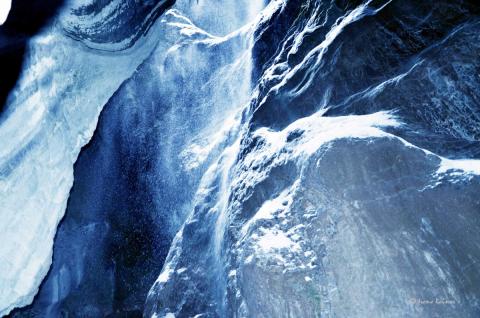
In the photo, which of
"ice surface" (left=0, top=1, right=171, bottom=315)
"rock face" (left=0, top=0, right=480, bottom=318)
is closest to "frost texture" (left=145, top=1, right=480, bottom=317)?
"rock face" (left=0, top=0, right=480, bottom=318)

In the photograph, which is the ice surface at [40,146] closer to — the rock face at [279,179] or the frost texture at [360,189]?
the rock face at [279,179]

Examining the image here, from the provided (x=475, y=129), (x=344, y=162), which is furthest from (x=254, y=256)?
(x=475, y=129)

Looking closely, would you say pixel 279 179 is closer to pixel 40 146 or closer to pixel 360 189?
pixel 360 189

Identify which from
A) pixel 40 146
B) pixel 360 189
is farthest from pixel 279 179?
pixel 40 146

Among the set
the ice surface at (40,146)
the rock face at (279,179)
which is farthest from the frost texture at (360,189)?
the ice surface at (40,146)

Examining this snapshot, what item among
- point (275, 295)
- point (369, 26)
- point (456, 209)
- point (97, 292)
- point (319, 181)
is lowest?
point (97, 292)

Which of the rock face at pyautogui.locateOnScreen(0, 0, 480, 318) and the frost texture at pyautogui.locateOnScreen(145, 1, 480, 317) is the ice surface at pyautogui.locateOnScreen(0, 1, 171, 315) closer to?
the rock face at pyautogui.locateOnScreen(0, 0, 480, 318)

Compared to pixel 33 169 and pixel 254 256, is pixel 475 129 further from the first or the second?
pixel 33 169

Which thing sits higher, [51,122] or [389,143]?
[51,122]

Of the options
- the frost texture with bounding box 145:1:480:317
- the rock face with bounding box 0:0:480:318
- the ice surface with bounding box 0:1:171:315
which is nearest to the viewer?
the frost texture with bounding box 145:1:480:317
